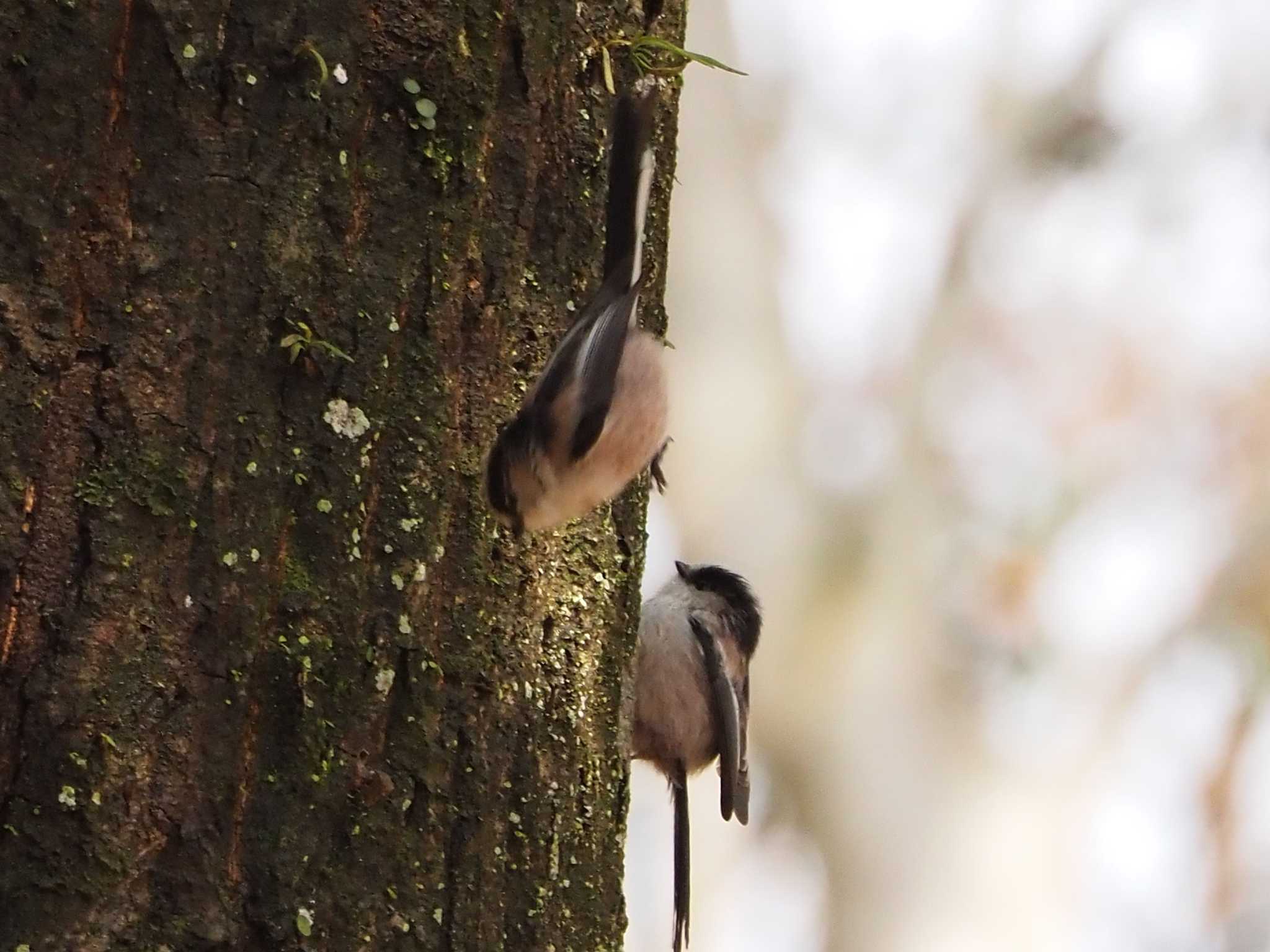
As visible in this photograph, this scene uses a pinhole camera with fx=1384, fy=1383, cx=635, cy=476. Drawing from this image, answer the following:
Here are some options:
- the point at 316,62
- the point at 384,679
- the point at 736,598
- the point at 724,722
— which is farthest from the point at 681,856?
the point at 316,62

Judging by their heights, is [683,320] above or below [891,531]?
above

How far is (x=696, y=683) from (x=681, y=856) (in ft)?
1.75

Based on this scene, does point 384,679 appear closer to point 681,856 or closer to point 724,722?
point 681,856

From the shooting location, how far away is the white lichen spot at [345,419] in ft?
5.03

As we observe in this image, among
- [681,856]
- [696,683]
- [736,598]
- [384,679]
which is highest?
[736,598]

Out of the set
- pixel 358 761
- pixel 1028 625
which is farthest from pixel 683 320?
pixel 358 761

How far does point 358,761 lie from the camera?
151 cm

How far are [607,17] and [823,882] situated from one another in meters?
5.50

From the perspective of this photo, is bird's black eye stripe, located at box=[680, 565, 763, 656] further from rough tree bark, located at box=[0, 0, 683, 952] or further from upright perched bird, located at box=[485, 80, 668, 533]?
rough tree bark, located at box=[0, 0, 683, 952]

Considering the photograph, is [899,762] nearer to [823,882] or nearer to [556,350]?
[823,882]

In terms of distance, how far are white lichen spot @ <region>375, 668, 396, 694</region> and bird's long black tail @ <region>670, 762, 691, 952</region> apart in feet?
5.43

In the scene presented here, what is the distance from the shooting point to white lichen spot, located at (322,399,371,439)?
1.53 m

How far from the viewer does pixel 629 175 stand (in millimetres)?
1900

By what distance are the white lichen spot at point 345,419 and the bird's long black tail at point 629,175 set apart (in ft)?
1.68
